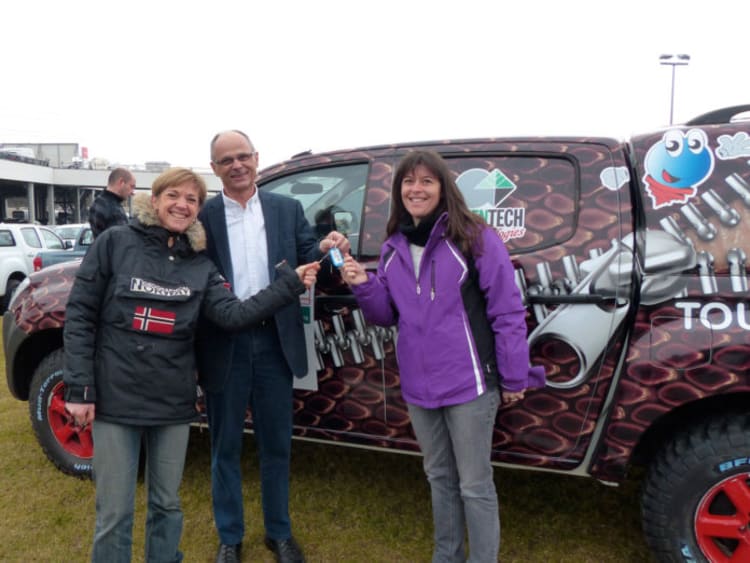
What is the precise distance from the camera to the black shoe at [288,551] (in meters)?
2.53

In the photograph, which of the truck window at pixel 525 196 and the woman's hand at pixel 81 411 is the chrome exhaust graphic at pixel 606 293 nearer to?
the truck window at pixel 525 196

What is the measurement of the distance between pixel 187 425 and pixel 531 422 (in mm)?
1361

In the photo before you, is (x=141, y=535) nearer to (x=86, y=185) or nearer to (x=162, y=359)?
(x=162, y=359)

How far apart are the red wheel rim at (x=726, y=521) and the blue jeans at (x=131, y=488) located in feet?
6.40

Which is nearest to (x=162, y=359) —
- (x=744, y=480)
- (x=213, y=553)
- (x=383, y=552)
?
(x=213, y=553)

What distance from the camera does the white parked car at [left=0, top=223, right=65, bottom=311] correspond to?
10086mm

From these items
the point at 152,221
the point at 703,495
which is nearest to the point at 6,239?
the point at 152,221

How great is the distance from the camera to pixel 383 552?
265 cm

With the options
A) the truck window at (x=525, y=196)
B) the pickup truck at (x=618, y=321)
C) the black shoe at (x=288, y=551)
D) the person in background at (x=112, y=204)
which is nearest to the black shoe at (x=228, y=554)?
the black shoe at (x=288, y=551)

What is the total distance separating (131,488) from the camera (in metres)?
2.09

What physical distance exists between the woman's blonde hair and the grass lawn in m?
1.64

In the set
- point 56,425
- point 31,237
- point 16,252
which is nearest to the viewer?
point 56,425

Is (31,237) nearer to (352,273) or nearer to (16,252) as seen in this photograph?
(16,252)

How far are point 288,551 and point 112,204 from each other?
397cm
